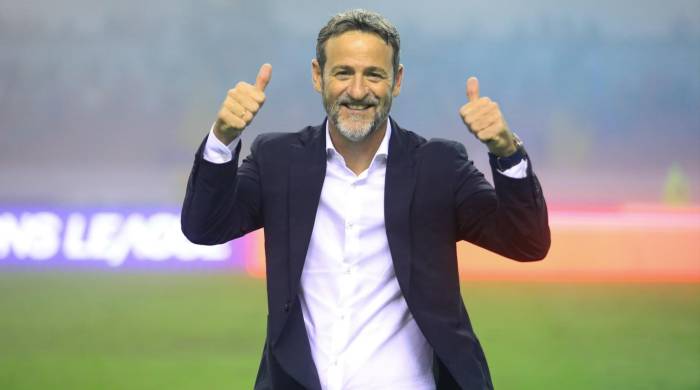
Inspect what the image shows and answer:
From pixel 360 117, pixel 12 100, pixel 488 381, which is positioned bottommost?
pixel 488 381

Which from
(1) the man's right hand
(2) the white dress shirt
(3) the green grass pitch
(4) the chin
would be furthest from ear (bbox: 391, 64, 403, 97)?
(3) the green grass pitch

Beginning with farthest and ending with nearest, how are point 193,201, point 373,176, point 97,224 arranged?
point 97,224, point 373,176, point 193,201

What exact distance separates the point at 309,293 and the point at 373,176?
1.00 ft

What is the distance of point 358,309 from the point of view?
6.90 ft

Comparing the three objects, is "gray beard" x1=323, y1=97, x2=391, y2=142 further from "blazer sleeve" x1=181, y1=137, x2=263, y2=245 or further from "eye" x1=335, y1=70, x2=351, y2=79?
"blazer sleeve" x1=181, y1=137, x2=263, y2=245

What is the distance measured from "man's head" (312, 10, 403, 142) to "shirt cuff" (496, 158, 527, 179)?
34cm

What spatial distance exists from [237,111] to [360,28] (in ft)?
1.24

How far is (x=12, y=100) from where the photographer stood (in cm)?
487

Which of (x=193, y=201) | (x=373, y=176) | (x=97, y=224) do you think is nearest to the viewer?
(x=193, y=201)

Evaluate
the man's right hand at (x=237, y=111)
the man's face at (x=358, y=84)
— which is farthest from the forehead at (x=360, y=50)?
the man's right hand at (x=237, y=111)

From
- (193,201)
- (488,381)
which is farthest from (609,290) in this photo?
(193,201)

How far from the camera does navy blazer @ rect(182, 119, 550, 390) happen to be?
2.01 meters

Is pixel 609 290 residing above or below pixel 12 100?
below

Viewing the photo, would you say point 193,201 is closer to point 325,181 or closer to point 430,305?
point 325,181
